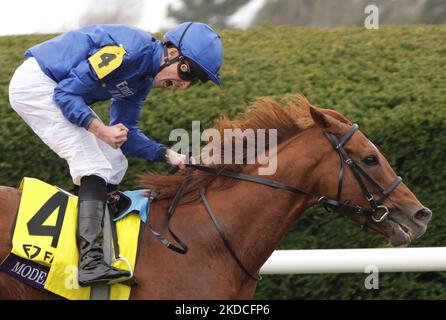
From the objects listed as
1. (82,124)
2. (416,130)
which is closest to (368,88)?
(416,130)

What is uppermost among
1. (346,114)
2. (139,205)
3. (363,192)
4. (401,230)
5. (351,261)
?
(363,192)

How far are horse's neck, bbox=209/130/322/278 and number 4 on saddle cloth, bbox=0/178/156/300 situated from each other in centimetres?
48

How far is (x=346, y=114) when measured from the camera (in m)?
5.72

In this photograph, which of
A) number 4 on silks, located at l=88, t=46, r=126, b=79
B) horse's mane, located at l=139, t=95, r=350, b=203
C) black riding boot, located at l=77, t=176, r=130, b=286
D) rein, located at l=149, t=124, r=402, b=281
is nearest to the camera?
black riding boot, located at l=77, t=176, r=130, b=286

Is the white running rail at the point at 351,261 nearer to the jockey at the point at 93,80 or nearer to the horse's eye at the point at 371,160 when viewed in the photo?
the horse's eye at the point at 371,160

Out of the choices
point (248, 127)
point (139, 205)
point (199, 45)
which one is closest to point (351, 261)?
point (248, 127)

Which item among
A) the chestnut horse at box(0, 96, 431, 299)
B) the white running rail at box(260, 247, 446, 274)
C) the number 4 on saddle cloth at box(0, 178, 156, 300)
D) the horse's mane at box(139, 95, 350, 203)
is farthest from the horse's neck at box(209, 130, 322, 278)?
the white running rail at box(260, 247, 446, 274)

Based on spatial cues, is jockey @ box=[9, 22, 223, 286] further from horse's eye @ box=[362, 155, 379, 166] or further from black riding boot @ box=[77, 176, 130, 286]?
horse's eye @ box=[362, 155, 379, 166]

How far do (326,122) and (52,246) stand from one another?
139 cm

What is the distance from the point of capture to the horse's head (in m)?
3.96

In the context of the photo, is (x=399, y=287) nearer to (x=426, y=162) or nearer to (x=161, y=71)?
(x=426, y=162)

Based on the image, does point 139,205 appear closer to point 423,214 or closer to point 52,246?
point 52,246

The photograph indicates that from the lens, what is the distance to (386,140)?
5633mm

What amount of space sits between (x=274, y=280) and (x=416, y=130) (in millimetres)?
1384
